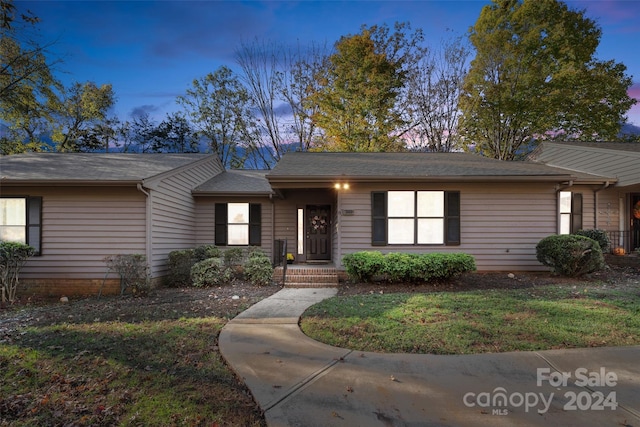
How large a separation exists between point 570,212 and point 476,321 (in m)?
9.95

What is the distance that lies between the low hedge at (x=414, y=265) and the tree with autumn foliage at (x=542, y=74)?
13.7m

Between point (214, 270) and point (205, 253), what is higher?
point (205, 253)

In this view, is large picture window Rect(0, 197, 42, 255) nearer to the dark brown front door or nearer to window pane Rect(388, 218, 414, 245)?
the dark brown front door

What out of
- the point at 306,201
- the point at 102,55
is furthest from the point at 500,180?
the point at 102,55

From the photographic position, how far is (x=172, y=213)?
32.9ft

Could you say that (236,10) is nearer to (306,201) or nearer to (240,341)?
(306,201)

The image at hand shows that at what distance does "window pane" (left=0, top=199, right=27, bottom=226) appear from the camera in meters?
8.77

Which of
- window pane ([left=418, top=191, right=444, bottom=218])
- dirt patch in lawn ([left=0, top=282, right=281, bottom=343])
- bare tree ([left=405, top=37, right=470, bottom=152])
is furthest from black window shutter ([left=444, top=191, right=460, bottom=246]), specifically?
bare tree ([left=405, top=37, right=470, bottom=152])

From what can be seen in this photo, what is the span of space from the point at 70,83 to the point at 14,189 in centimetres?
1788

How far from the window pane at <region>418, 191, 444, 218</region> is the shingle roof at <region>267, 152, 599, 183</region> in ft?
2.04

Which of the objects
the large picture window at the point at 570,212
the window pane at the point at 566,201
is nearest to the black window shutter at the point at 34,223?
the large picture window at the point at 570,212

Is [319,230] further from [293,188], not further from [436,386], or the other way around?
[436,386]

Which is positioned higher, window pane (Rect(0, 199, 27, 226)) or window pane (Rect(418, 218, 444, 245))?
window pane (Rect(0, 199, 27, 226))

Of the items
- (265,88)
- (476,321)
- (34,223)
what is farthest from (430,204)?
(265,88)
